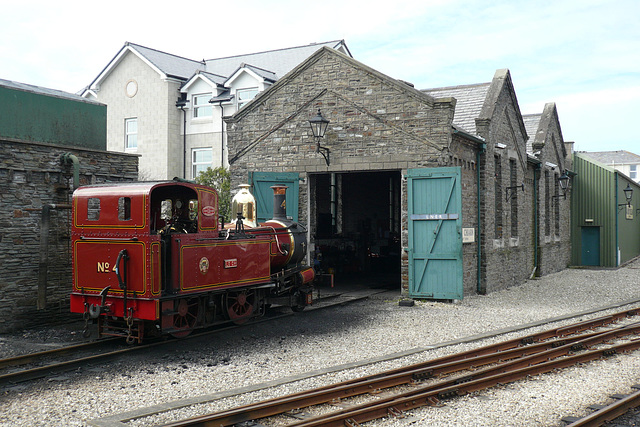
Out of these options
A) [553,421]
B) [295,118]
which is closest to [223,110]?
[295,118]

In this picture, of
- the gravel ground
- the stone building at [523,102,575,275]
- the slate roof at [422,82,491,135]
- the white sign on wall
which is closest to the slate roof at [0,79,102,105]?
the gravel ground

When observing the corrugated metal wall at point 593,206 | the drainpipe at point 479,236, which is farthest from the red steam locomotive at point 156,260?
the corrugated metal wall at point 593,206

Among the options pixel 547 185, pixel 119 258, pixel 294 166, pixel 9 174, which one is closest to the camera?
pixel 119 258

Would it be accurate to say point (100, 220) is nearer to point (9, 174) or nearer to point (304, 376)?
point (9, 174)

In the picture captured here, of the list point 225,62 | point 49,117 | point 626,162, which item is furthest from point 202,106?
point 626,162

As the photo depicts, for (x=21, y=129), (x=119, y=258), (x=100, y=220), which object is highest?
(x=21, y=129)

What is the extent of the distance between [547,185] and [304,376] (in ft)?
64.8

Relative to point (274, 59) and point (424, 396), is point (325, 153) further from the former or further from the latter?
point (274, 59)

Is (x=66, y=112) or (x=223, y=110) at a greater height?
(x=223, y=110)

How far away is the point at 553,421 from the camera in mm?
6184

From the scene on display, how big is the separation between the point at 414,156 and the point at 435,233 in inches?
77.6

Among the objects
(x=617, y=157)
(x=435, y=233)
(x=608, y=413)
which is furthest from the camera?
(x=617, y=157)

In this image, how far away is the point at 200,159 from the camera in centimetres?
2695

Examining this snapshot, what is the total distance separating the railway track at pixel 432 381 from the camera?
6062 mm
